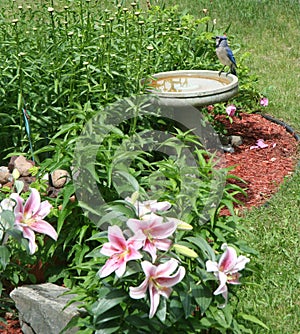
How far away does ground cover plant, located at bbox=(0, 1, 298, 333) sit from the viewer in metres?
3.00

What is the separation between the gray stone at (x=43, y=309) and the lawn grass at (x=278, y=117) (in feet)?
3.06

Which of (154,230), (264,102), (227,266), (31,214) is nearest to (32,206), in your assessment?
(31,214)

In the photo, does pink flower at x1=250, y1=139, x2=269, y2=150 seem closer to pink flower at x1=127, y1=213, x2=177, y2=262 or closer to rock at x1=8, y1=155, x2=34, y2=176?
rock at x1=8, y1=155, x2=34, y2=176

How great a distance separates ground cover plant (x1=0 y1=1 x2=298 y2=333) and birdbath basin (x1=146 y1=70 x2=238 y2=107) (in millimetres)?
158

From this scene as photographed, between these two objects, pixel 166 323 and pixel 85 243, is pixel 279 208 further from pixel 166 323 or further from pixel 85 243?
pixel 166 323

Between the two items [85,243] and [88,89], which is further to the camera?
[88,89]

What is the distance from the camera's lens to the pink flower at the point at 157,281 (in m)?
2.75

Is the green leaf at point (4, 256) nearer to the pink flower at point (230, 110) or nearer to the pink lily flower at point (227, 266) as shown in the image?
the pink lily flower at point (227, 266)

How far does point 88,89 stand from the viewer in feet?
16.5

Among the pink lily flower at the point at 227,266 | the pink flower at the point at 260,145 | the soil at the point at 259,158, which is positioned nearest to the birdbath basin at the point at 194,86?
the soil at the point at 259,158

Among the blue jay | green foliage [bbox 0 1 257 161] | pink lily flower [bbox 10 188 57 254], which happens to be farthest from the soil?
pink lily flower [bbox 10 188 57 254]

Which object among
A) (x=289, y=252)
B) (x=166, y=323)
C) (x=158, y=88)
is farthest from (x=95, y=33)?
(x=166, y=323)

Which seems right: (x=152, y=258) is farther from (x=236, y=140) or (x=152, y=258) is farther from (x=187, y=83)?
(x=236, y=140)

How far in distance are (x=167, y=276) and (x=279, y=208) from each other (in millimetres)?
2529
